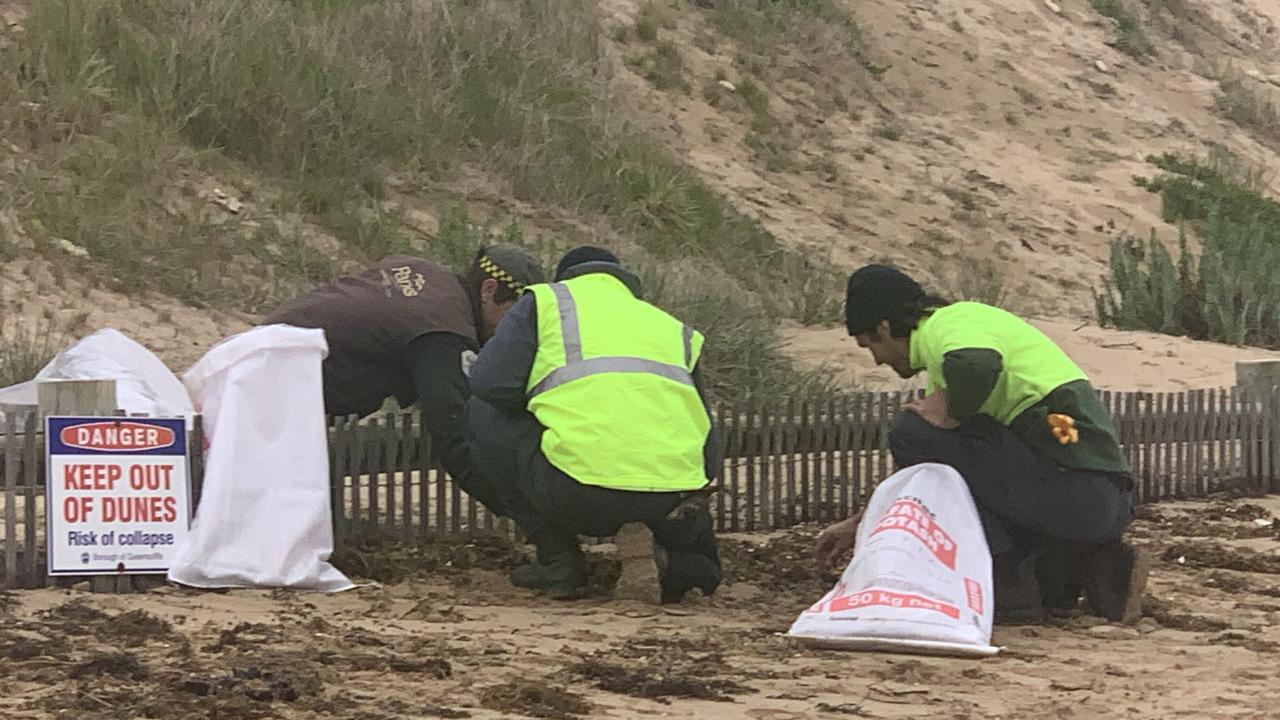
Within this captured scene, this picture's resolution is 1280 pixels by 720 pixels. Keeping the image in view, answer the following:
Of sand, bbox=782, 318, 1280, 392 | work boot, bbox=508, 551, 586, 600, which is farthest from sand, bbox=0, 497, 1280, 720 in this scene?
sand, bbox=782, 318, 1280, 392

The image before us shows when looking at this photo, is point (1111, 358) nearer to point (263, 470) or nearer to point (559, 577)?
point (559, 577)

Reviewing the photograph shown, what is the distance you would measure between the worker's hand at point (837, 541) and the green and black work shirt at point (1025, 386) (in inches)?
19.8

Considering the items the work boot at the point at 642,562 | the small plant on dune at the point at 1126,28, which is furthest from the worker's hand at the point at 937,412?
the small plant on dune at the point at 1126,28

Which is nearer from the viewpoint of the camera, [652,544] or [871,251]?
[652,544]

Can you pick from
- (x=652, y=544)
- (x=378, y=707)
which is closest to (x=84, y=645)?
(x=378, y=707)

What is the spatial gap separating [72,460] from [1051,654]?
300cm

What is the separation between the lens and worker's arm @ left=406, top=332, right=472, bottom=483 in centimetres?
609

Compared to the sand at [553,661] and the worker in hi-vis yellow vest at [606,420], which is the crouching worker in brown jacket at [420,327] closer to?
the worker in hi-vis yellow vest at [606,420]

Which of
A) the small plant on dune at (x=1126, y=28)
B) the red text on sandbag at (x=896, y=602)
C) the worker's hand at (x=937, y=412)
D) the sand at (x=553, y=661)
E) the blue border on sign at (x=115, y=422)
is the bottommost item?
the sand at (x=553, y=661)

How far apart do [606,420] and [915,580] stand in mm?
1046

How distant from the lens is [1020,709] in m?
4.30

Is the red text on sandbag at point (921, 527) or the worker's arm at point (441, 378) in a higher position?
the worker's arm at point (441, 378)

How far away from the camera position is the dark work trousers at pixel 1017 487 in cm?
556

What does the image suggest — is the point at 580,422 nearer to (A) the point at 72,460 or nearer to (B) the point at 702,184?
(A) the point at 72,460
